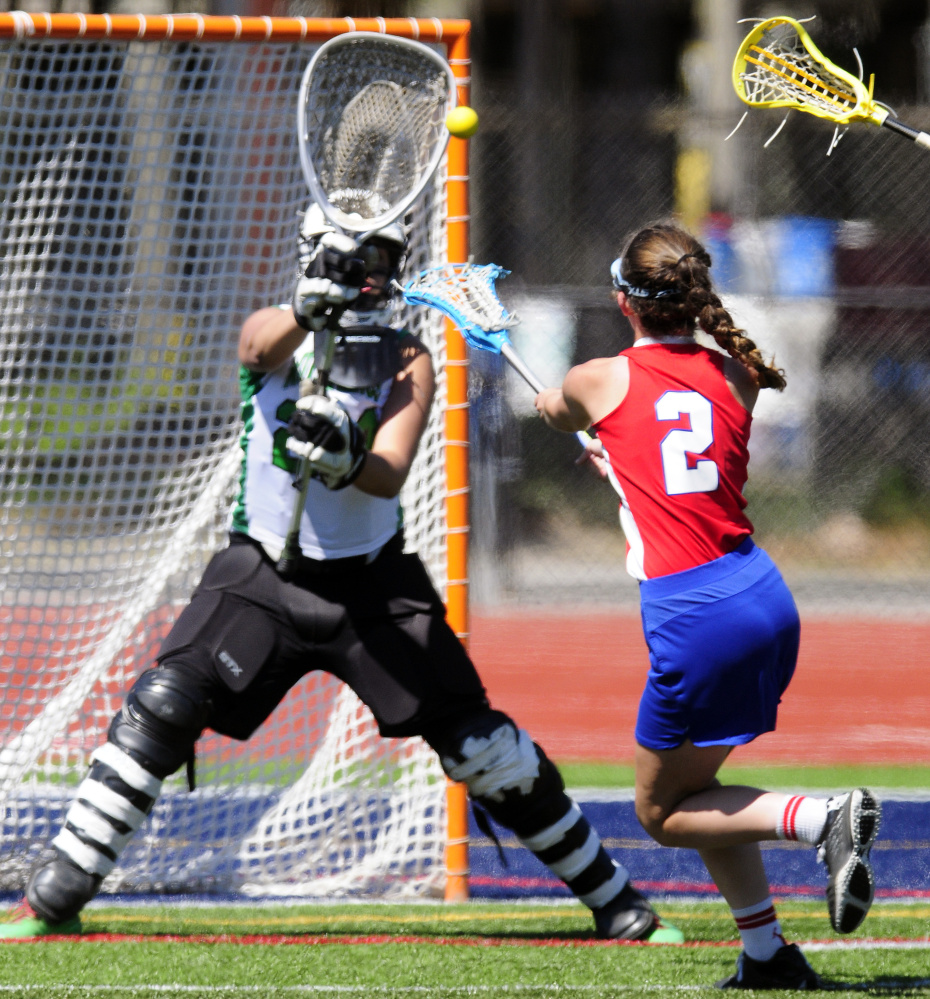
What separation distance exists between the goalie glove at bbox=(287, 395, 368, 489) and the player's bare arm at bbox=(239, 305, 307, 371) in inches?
14.2

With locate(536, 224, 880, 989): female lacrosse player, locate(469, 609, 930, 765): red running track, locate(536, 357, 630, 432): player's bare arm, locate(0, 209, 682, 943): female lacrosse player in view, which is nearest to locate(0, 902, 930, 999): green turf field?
locate(0, 209, 682, 943): female lacrosse player

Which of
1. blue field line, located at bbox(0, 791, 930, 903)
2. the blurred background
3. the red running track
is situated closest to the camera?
blue field line, located at bbox(0, 791, 930, 903)

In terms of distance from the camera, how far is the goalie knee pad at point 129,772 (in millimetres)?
3623

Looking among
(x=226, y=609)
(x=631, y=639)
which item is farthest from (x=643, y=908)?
(x=631, y=639)

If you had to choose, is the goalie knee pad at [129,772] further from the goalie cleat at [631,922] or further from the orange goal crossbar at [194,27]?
the orange goal crossbar at [194,27]

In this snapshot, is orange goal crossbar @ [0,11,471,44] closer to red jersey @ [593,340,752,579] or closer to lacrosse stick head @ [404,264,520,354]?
lacrosse stick head @ [404,264,520,354]

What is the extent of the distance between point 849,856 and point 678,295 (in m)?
1.28

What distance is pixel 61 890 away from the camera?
361 cm

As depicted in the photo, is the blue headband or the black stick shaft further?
the black stick shaft

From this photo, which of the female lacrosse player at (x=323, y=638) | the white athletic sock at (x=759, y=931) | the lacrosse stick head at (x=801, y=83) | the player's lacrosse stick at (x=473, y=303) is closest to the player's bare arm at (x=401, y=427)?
the female lacrosse player at (x=323, y=638)

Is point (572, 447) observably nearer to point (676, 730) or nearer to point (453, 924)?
point (453, 924)

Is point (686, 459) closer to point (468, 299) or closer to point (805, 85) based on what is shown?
point (468, 299)

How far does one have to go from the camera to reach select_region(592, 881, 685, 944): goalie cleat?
3869 millimetres

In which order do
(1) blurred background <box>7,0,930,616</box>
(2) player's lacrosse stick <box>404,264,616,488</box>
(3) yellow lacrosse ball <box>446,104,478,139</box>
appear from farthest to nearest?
(1) blurred background <box>7,0,930,616</box> < (2) player's lacrosse stick <box>404,264,616,488</box> < (3) yellow lacrosse ball <box>446,104,478,139</box>
